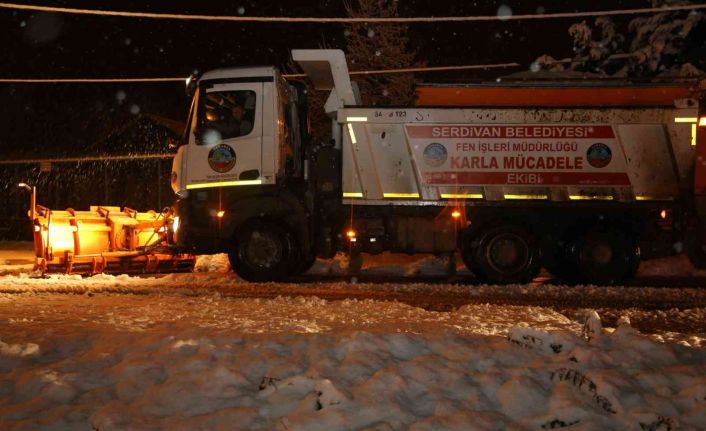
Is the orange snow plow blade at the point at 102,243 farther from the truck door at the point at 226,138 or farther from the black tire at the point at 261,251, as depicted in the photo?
the truck door at the point at 226,138

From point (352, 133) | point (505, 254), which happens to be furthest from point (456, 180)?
point (352, 133)

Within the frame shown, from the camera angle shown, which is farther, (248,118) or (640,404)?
(248,118)

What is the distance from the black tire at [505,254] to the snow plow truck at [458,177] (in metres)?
0.02

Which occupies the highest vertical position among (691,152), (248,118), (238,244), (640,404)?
(248,118)

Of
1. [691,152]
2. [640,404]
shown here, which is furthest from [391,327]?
[691,152]

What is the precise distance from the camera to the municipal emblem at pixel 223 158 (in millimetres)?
10695

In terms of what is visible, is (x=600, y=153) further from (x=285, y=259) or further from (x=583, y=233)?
(x=285, y=259)

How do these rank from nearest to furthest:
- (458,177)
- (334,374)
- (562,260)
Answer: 1. (334,374)
2. (458,177)
3. (562,260)

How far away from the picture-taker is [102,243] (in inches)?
481

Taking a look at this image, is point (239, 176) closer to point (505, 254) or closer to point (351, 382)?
point (505, 254)

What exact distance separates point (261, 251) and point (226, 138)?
6.57 ft

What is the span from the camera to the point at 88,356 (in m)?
5.16

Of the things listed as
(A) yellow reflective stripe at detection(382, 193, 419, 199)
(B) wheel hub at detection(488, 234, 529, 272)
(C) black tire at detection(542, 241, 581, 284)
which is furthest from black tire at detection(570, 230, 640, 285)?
(A) yellow reflective stripe at detection(382, 193, 419, 199)

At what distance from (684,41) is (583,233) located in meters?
14.3
